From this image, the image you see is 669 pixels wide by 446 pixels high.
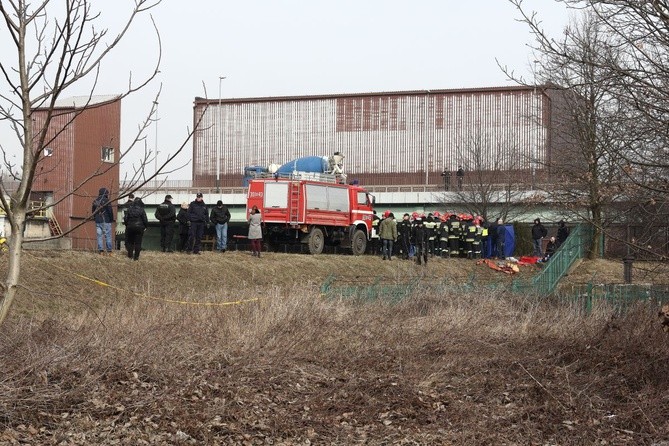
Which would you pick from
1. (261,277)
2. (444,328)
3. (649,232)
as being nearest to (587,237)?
(261,277)

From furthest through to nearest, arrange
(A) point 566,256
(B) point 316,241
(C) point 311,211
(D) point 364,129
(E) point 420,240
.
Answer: (D) point 364,129, (B) point 316,241, (C) point 311,211, (E) point 420,240, (A) point 566,256

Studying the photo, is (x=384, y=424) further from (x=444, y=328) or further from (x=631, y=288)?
(x=631, y=288)

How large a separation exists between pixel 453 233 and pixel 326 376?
23.1 meters

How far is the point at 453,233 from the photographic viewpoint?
33.7 meters

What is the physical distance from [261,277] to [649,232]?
11.3 metres

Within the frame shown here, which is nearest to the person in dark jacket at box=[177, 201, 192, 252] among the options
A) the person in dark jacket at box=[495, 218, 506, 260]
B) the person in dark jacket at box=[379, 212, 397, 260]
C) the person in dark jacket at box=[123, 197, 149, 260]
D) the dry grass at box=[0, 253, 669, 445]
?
the person in dark jacket at box=[123, 197, 149, 260]

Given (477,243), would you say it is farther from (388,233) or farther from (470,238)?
(388,233)

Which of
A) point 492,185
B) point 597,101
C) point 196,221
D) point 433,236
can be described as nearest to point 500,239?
point 433,236

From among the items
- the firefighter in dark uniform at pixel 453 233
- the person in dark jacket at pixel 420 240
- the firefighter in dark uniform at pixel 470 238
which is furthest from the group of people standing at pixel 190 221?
the firefighter in dark uniform at pixel 470 238

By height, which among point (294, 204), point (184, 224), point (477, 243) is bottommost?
point (477, 243)

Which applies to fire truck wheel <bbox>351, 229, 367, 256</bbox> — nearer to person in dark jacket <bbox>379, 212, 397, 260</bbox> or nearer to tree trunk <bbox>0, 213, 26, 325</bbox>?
person in dark jacket <bbox>379, 212, 397, 260</bbox>

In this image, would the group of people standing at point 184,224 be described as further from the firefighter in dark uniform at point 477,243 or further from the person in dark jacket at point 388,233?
the firefighter in dark uniform at point 477,243

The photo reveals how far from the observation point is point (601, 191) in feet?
51.3

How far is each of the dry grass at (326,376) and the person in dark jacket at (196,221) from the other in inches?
387
